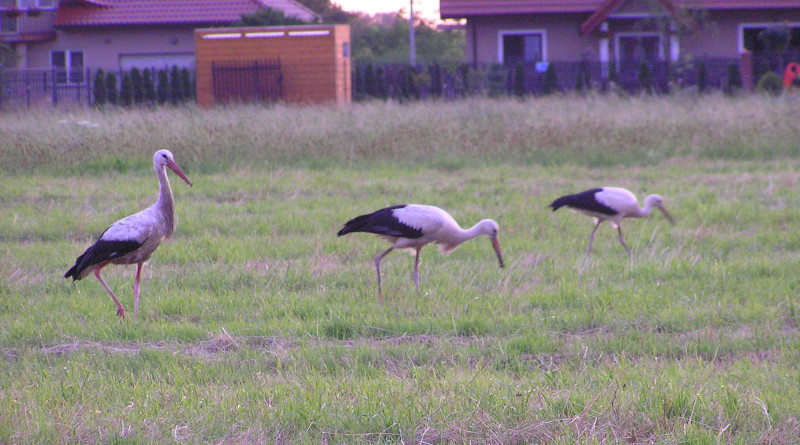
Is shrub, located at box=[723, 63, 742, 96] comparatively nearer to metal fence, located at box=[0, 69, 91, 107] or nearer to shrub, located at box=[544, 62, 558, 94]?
shrub, located at box=[544, 62, 558, 94]

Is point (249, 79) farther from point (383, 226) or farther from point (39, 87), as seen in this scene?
point (383, 226)

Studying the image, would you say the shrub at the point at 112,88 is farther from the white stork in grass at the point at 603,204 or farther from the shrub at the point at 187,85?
the white stork in grass at the point at 603,204

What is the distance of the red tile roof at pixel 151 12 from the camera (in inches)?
1195

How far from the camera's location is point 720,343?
16.6 feet

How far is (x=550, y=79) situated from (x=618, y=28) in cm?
572

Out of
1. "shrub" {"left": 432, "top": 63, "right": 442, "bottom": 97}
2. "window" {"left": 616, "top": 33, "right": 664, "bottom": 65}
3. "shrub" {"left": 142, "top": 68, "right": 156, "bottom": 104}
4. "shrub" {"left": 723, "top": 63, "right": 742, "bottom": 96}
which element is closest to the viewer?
"shrub" {"left": 723, "top": 63, "right": 742, "bottom": 96}

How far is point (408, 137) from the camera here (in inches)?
532

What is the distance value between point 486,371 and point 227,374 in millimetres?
1338

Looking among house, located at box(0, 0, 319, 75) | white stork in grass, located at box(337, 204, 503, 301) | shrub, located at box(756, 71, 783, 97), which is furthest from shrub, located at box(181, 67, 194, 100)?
white stork in grass, located at box(337, 204, 503, 301)

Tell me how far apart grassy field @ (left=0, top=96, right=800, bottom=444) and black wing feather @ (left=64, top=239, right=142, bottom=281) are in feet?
0.98

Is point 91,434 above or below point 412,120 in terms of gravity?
below

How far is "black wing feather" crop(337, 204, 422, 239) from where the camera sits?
6.56 meters

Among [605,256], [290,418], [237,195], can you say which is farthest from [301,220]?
[290,418]

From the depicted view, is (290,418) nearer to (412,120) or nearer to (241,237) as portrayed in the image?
(241,237)
